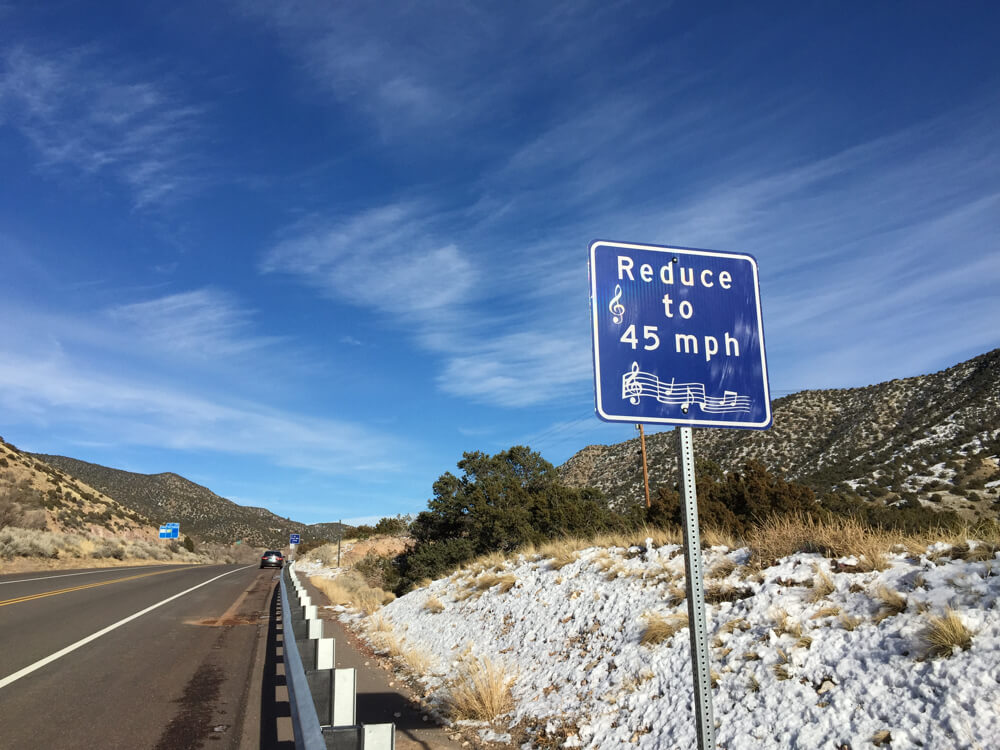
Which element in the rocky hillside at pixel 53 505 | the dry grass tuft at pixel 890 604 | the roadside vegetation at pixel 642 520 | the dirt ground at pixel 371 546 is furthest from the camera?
the dirt ground at pixel 371 546

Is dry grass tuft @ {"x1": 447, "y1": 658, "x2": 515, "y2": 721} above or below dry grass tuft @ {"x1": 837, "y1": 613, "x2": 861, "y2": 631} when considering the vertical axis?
below

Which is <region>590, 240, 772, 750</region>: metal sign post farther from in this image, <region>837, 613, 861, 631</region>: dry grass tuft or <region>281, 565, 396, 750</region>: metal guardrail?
<region>837, 613, 861, 631</region>: dry grass tuft

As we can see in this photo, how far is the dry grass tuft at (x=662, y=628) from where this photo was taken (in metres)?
6.92

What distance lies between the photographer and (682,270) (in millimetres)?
3164

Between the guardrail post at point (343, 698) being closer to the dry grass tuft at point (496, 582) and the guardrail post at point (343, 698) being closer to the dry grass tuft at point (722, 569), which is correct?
the dry grass tuft at point (722, 569)

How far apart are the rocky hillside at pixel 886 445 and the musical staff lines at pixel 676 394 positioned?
28.4 m

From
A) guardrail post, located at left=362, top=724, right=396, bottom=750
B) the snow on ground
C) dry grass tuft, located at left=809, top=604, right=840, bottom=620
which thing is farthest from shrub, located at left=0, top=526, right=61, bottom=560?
dry grass tuft, located at left=809, top=604, right=840, bottom=620

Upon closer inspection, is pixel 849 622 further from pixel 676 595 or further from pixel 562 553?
pixel 562 553

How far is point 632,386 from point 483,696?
588 cm

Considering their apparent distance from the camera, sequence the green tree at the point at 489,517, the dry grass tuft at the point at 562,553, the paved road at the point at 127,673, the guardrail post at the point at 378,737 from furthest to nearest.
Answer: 1. the green tree at the point at 489,517
2. the dry grass tuft at the point at 562,553
3. the paved road at the point at 127,673
4. the guardrail post at the point at 378,737

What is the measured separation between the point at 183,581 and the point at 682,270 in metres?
28.1

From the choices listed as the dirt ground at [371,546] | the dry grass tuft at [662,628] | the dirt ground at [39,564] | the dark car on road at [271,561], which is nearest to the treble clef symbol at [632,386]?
the dry grass tuft at [662,628]

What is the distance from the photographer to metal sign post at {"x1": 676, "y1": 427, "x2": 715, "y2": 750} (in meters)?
2.67

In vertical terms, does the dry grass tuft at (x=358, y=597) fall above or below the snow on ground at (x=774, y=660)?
below
